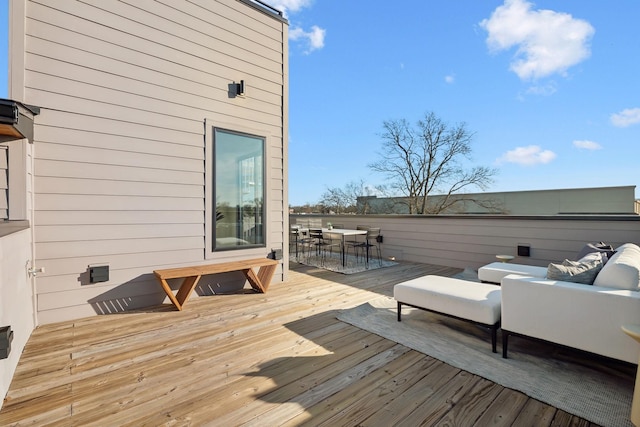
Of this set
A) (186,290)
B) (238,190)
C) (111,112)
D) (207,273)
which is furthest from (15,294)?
(238,190)

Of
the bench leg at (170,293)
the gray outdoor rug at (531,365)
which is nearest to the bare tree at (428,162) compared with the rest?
the gray outdoor rug at (531,365)

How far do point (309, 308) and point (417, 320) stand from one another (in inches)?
50.4

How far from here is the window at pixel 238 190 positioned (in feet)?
13.7

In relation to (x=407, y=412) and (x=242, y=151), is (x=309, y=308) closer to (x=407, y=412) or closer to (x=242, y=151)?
(x=407, y=412)

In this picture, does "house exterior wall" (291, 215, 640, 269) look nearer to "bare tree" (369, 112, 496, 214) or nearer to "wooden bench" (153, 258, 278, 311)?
"wooden bench" (153, 258, 278, 311)

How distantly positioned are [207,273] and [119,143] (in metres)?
1.89

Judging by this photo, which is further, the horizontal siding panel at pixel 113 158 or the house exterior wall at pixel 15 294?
the horizontal siding panel at pixel 113 158

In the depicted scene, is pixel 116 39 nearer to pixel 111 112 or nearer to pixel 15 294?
pixel 111 112

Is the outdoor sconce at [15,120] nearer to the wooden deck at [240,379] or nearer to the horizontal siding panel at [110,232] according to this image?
the horizontal siding panel at [110,232]

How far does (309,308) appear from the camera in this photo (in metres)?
3.56

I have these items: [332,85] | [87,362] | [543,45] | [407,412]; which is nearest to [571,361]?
[407,412]

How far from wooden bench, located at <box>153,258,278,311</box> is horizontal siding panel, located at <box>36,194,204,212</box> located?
825 millimetres

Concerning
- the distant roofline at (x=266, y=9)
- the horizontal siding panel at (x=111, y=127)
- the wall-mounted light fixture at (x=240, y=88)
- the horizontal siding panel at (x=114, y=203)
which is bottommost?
the horizontal siding panel at (x=114, y=203)

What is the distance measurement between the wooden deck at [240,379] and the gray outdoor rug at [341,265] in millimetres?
2757
